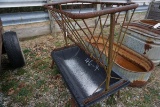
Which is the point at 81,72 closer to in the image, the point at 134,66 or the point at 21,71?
the point at 134,66

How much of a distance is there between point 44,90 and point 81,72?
0.83 meters

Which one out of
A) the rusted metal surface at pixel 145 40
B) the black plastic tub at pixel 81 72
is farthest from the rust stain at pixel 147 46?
the black plastic tub at pixel 81 72

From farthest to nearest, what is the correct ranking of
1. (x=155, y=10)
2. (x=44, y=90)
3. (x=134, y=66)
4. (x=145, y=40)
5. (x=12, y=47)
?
(x=155, y=10), (x=134, y=66), (x=145, y=40), (x=12, y=47), (x=44, y=90)

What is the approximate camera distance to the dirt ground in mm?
2461

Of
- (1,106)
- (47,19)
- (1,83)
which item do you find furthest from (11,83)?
(47,19)

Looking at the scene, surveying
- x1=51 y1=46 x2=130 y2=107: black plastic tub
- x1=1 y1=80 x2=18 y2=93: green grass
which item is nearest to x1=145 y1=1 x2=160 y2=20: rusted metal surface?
x1=51 y1=46 x2=130 y2=107: black plastic tub

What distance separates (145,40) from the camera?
117 inches

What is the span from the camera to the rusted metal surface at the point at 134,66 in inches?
100

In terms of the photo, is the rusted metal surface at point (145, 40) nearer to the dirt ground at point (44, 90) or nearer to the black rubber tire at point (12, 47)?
the dirt ground at point (44, 90)

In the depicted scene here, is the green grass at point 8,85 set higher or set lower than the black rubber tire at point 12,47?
lower

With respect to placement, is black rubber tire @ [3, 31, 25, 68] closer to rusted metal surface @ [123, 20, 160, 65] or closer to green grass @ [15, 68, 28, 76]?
green grass @ [15, 68, 28, 76]

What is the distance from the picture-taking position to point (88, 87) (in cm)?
256

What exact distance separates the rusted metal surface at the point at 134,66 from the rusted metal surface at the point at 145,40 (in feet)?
0.66

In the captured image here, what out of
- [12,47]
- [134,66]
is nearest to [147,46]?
[134,66]
